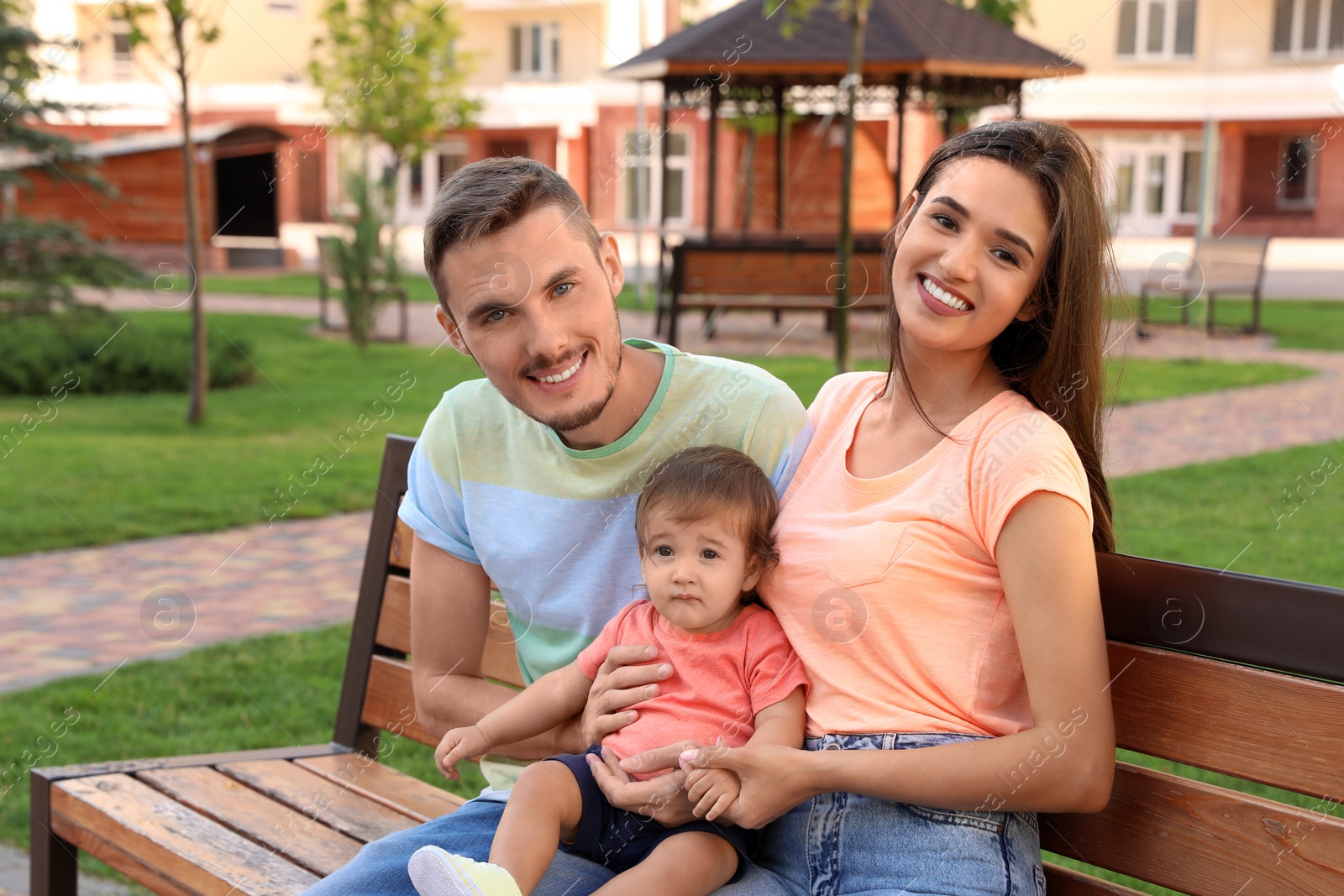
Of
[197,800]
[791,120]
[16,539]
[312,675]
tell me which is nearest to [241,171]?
[791,120]

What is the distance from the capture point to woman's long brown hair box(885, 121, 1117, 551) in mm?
1935

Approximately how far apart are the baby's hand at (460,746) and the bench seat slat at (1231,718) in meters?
1.05

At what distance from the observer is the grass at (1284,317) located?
558 inches

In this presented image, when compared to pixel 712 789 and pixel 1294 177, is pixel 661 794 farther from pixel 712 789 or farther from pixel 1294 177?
pixel 1294 177

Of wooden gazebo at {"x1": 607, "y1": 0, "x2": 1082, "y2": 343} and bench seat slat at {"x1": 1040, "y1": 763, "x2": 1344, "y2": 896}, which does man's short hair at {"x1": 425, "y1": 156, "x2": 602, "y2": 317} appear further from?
wooden gazebo at {"x1": 607, "y1": 0, "x2": 1082, "y2": 343}

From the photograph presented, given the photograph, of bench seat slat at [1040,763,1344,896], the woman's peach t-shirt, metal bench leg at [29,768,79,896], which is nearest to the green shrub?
metal bench leg at [29,768,79,896]

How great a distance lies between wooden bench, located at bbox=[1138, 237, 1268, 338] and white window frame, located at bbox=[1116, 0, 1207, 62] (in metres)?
20.0

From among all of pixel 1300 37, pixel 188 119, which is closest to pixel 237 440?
pixel 188 119

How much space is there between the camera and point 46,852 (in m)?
2.96

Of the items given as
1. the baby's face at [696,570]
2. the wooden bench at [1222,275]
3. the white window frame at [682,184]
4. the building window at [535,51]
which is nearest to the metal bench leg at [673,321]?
the wooden bench at [1222,275]

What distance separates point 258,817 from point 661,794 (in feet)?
3.81

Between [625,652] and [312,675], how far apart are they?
9.78ft

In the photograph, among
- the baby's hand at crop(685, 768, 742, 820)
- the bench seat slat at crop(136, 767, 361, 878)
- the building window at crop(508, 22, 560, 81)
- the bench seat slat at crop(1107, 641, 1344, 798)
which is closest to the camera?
the bench seat slat at crop(1107, 641, 1344, 798)

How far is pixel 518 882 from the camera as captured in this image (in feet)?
6.44
